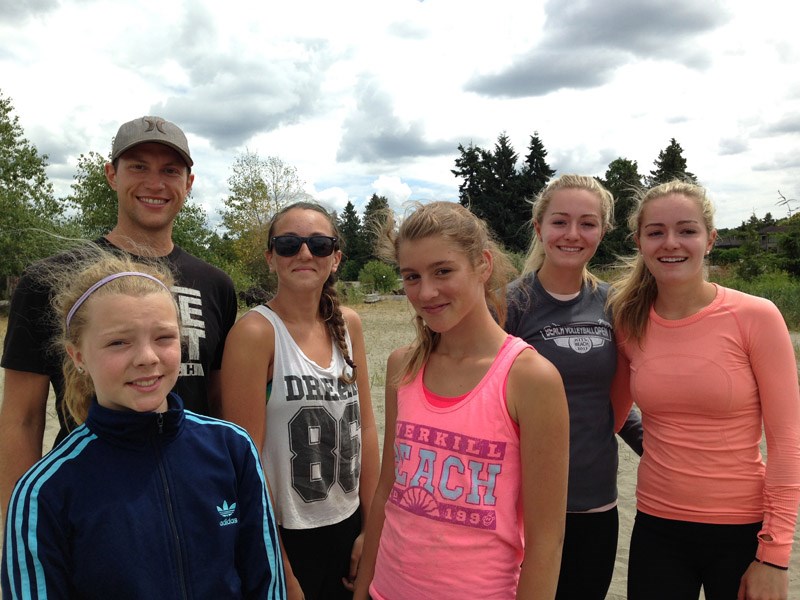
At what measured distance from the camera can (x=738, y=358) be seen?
2311 millimetres

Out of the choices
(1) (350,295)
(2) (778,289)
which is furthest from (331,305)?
(1) (350,295)

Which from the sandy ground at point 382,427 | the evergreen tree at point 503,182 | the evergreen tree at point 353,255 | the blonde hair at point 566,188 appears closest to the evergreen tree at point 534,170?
the evergreen tree at point 503,182

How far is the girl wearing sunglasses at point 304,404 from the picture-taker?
2320 mm

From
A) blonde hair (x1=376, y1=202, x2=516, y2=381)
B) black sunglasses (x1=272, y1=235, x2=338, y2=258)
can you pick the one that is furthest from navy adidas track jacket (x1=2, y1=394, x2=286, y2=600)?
black sunglasses (x1=272, y1=235, x2=338, y2=258)

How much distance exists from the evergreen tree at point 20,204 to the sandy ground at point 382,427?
16.7 metres

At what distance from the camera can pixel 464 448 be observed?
181cm

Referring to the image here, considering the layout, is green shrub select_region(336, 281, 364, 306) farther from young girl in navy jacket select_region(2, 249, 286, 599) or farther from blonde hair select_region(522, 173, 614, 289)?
young girl in navy jacket select_region(2, 249, 286, 599)

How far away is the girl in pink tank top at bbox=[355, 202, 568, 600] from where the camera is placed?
1748mm

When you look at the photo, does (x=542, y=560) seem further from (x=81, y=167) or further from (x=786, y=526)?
(x=81, y=167)

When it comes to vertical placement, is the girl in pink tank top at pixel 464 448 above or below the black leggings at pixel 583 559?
above

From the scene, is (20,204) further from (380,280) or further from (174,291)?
(174,291)

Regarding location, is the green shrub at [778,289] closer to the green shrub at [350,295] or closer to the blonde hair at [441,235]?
the green shrub at [350,295]

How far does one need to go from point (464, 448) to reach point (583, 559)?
1098 mm

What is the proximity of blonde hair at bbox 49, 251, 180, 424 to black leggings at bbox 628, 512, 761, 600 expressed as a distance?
2059 millimetres
